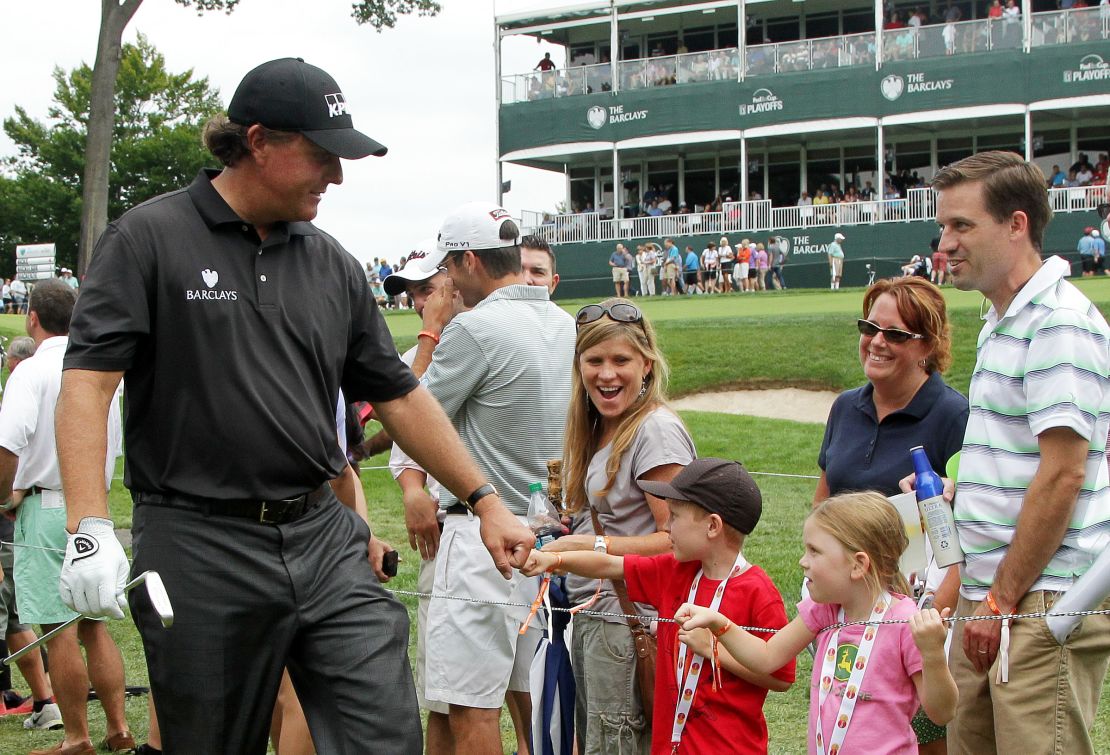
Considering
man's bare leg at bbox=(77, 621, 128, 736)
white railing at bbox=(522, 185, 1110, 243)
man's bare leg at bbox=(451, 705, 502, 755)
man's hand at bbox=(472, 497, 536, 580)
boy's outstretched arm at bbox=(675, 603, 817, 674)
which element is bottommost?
man's bare leg at bbox=(77, 621, 128, 736)

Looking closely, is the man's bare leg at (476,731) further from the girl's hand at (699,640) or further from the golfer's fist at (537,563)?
the girl's hand at (699,640)

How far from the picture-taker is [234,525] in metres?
3.63

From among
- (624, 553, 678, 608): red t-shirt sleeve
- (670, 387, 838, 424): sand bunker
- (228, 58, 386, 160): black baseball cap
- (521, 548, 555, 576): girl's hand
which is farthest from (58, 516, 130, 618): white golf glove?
(670, 387, 838, 424): sand bunker

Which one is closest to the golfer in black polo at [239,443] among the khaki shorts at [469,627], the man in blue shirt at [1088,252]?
the khaki shorts at [469,627]

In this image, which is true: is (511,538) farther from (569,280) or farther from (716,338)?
(569,280)

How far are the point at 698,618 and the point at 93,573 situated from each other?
1.66m

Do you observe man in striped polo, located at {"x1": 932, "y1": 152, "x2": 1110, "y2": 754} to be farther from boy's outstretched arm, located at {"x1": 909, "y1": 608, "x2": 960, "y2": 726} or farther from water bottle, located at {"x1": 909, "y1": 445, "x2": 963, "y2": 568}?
boy's outstretched arm, located at {"x1": 909, "y1": 608, "x2": 960, "y2": 726}

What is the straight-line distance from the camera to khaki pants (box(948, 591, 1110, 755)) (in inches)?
147

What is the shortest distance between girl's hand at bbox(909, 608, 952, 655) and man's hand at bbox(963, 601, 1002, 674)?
359 millimetres

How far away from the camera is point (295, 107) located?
3.75 meters

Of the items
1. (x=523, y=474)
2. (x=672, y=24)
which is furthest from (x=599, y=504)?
(x=672, y=24)

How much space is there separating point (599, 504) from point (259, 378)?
153cm

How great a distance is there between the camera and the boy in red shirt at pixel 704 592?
13.3 feet

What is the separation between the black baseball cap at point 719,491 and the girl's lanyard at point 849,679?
45 centimetres
